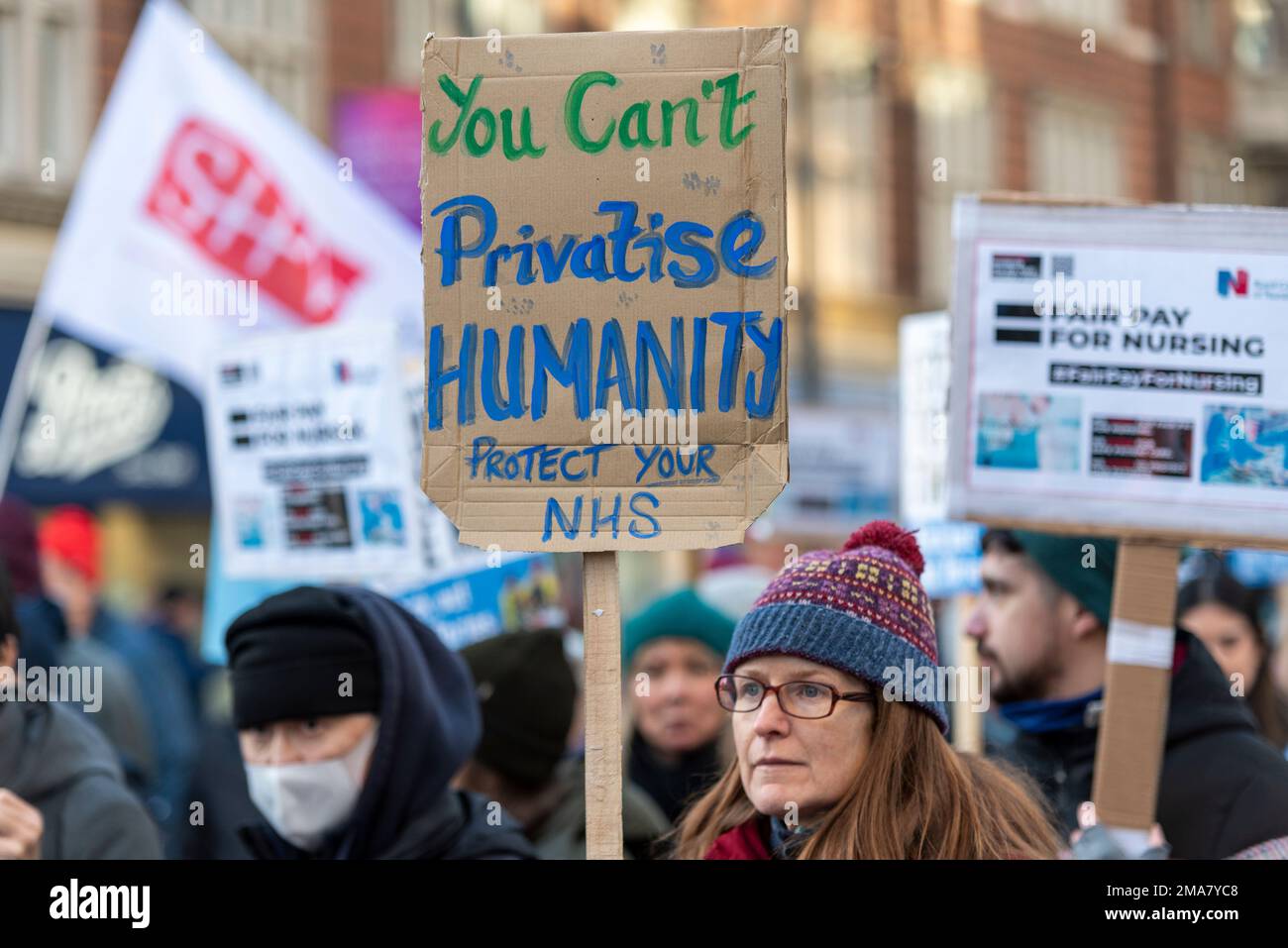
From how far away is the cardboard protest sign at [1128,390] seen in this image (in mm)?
3637

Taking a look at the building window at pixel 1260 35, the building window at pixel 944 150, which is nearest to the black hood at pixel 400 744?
the building window at pixel 944 150

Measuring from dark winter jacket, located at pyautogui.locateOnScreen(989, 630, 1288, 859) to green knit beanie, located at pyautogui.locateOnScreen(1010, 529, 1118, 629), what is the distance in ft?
0.61

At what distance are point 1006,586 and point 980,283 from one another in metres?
0.75

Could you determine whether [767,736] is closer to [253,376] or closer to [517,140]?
[517,140]

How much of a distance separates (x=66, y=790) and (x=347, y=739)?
609 mm

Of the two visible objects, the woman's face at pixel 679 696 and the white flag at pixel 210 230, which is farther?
the white flag at pixel 210 230

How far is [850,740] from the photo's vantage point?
307cm

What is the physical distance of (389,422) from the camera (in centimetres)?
524

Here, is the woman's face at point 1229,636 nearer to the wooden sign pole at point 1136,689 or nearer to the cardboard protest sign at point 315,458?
the wooden sign pole at point 1136,689

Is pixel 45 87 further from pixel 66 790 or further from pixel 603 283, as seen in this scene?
pixel 603 283

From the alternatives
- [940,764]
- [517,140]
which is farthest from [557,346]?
[940,764]

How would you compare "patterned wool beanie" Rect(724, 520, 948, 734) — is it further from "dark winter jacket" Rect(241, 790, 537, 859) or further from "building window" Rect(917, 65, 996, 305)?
"building window" Rect(917, 65, 996, 305)

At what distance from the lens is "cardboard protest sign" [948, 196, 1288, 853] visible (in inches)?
143

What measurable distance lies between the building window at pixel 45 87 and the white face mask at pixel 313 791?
36.9 ft
